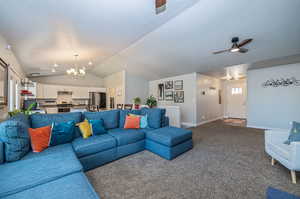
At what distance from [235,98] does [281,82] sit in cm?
312

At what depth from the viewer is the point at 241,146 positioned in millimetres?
3238

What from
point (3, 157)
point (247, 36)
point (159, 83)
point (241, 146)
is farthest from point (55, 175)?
point (159, 83)

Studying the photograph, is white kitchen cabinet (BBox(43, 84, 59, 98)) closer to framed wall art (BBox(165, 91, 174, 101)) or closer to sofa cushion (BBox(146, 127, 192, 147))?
framed wall art (BBox(165, 91, 174, 101))

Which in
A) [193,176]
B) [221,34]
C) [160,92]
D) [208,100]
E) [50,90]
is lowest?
[193,176]

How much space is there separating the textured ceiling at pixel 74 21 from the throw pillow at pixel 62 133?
1.84 meters

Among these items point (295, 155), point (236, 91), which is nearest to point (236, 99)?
point (236, 91)

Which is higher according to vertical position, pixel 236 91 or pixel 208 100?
pixel 236 91

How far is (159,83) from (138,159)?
539cm

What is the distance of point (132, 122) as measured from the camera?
3156 mm

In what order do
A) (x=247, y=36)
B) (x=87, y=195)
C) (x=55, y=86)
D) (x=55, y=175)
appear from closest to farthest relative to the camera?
(x=87, y=195) < (x=55, y=175) < (x=247, y=36) < (x=55, y=86)

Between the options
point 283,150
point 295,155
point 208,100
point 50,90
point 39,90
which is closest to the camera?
point 295,155

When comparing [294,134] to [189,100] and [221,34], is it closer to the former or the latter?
[221,34]

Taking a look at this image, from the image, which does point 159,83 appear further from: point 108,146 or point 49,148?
point 49,148

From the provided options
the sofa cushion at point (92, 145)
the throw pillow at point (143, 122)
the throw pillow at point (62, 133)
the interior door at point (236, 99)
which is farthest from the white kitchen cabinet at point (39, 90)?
the interior door at point (236, 99)
